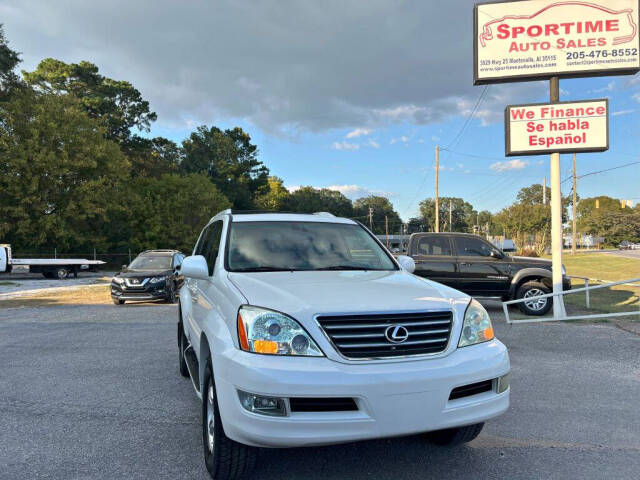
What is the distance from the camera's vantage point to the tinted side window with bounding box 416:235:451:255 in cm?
1209

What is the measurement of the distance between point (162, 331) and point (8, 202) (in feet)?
91.7

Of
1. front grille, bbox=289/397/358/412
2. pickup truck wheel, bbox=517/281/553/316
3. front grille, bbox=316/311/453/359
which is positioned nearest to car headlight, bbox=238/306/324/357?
front grille, bbox=316/311/453/359

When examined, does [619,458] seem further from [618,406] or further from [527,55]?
[527,55]

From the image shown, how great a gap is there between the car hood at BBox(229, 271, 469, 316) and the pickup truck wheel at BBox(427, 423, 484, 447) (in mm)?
992

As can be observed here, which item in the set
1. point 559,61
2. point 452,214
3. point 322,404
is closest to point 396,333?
point 322,404

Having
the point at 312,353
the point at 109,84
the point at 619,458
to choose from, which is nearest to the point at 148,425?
the point at 312,353

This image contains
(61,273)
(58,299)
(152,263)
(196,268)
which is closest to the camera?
(196,268)

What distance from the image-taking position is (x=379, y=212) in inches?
5369

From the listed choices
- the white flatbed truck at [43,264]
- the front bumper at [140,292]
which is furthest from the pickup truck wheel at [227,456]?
the white flatbed truck at [43,264]

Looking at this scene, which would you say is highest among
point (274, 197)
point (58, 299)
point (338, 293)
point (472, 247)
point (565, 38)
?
point (274, 197)

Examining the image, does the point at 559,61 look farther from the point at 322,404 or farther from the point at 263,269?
the point at 322,404

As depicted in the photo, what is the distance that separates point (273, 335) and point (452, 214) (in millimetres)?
154072

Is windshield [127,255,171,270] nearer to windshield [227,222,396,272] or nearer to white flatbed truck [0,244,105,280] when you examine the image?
windshield [227,222,396,272]

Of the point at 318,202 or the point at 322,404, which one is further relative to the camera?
the point at 318,202
